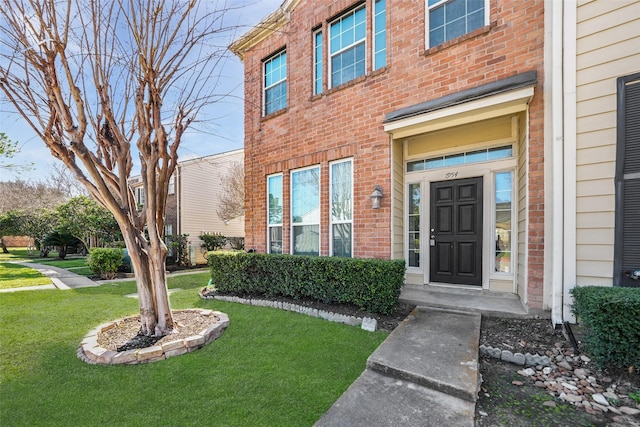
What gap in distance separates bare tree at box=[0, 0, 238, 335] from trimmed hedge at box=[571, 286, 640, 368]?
4.80 meters

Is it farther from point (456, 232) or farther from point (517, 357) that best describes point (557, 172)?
point (517, 357)

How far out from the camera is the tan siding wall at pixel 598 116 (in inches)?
121

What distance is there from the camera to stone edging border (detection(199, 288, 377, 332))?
159 inches

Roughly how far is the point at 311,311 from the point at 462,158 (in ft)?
12.6

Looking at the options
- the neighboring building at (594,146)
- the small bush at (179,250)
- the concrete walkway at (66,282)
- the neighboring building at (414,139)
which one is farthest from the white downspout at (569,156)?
the small bush at (179,250)

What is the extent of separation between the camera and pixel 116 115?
12.9 ft

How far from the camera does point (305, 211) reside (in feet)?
20.6

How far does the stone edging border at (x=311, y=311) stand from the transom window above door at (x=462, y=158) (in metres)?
3.15

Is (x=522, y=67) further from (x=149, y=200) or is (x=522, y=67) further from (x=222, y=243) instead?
(x=222, y=243)

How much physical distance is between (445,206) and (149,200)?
492cm

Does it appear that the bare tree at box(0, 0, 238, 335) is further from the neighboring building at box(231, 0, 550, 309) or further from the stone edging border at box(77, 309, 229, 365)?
the neighboring building at box(231, 0, 550, 309)

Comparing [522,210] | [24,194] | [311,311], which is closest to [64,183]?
[24,194]

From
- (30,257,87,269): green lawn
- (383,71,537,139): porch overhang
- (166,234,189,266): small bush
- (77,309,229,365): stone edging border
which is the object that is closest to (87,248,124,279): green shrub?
(166,234,189,266): small bush

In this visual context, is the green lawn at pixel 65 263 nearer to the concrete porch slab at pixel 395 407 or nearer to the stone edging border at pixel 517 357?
the concrete porch slab at pixel 395 407
